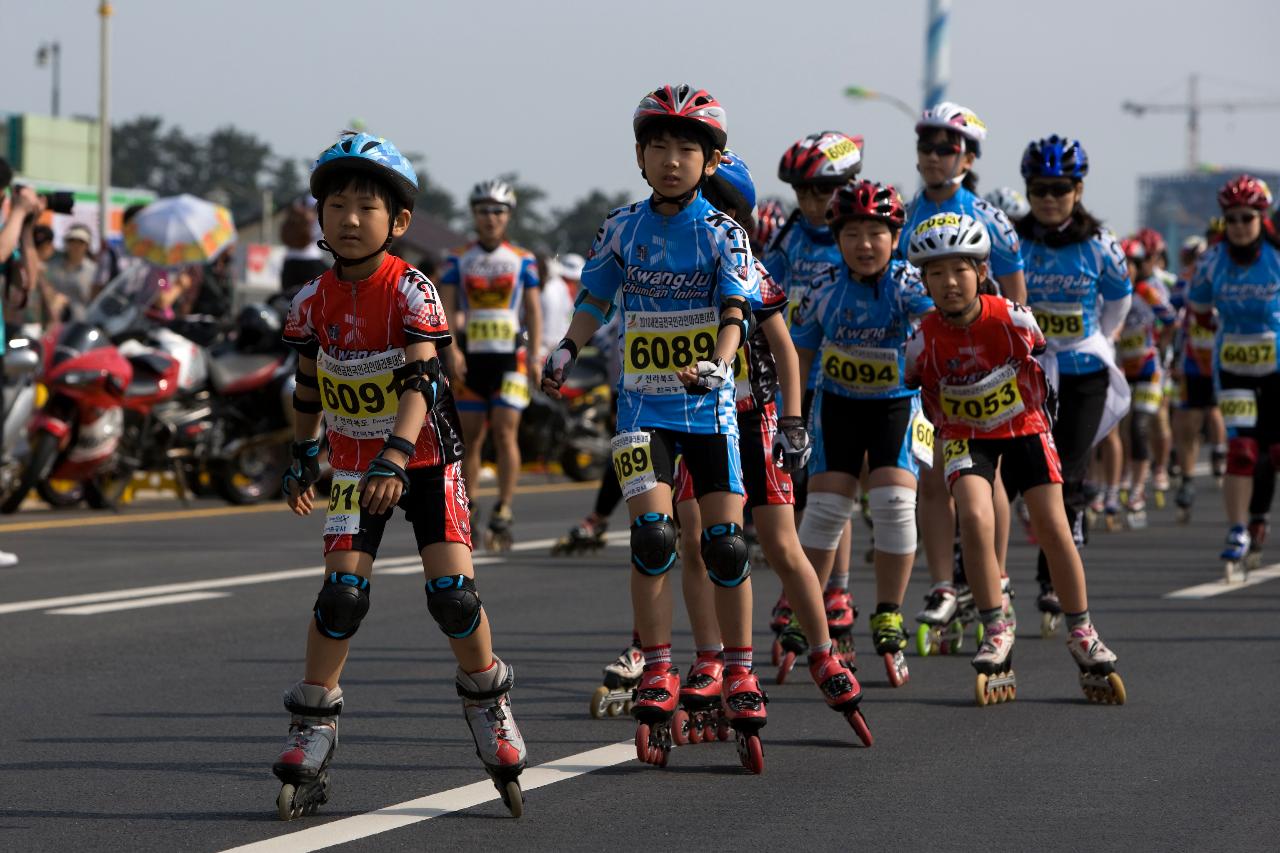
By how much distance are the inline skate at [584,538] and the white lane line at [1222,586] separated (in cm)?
379

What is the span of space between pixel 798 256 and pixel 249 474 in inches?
385

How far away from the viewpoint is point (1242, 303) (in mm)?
13234

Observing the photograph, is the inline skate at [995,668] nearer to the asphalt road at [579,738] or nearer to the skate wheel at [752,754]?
the asphalt road at [579,738]

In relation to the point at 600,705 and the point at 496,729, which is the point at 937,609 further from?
the point at 496,729

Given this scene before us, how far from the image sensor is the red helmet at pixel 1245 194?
42.9 feet

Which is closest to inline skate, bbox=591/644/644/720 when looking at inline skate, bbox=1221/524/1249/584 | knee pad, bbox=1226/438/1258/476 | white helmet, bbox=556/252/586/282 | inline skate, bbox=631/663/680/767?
inline skate, bbox=631/663/680/767

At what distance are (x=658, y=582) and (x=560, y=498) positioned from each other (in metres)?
13.4

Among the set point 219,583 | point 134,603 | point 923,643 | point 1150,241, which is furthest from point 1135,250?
point 134,603

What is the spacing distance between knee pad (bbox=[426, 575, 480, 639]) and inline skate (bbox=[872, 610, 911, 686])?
2.99 meters

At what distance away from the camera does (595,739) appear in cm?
745

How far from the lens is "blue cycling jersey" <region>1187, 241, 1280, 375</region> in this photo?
43.3 feet

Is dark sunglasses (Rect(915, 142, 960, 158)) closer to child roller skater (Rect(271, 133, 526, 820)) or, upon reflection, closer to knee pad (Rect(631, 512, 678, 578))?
knee pad (Rect(631, 512, 678, 578))

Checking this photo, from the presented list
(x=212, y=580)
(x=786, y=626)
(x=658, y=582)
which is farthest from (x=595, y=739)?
(x=212, y=580)

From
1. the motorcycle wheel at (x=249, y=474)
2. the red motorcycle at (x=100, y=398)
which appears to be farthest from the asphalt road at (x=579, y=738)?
the motorcycle wheel at (x=249, y=474)
